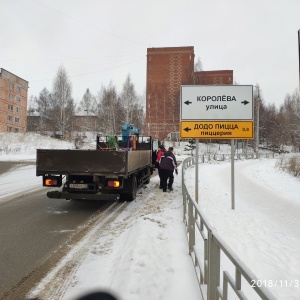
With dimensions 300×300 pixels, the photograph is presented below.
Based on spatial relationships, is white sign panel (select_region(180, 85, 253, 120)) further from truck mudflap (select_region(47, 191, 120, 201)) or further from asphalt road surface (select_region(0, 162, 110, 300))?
asphalt road surface (select_region(0, 162, 110, 300))

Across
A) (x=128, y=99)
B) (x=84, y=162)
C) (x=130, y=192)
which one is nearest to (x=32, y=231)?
(x=84, y=162)

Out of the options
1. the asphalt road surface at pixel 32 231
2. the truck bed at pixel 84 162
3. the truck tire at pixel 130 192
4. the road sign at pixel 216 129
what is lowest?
the asphalt road surface at pixel 32 231

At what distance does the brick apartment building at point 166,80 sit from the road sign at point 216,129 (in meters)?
45.6

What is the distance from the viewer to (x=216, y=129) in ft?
29.6

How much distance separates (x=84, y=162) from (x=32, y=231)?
242 cm

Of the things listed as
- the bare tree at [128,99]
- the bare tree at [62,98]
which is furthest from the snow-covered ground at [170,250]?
the bare tree at [62,98]

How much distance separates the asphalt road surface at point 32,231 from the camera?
165 inches

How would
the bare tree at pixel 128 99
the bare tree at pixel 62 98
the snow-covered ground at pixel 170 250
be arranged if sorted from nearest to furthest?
the snow-covered ground at pixel 170 250 → the bare tree at pixel 128 99 → the bare tree at pixel 62 98

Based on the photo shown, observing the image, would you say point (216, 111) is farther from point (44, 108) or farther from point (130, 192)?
point (44, 108)

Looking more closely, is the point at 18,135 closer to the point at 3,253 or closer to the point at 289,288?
the point at 3,253

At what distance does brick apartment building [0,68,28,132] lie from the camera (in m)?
57.4
